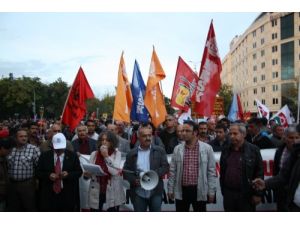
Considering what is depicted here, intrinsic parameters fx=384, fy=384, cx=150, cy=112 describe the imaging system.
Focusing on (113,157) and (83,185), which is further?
(83,185)

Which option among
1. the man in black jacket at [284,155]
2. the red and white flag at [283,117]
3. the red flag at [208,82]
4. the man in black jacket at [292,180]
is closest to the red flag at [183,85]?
the red flag at [208,82]

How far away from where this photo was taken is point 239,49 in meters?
95.2

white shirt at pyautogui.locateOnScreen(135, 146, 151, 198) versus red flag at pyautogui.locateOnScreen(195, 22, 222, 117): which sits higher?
red flag at pyautogui.locateOnScreen(195, 22, 222, 117)

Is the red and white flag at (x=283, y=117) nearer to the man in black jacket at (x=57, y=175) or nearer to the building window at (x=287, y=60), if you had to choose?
the man in black jacket at (x=57, y=175)

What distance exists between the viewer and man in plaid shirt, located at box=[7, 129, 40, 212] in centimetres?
571

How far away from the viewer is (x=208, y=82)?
835 cm

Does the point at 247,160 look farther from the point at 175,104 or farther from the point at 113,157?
the point at 175,104

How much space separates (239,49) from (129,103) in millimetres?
89875

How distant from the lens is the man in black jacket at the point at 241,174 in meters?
5.09

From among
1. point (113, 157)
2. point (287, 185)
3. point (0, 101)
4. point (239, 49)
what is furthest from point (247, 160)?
point (239, 49)

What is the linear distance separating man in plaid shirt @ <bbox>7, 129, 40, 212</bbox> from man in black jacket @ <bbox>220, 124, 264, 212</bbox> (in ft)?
9.38

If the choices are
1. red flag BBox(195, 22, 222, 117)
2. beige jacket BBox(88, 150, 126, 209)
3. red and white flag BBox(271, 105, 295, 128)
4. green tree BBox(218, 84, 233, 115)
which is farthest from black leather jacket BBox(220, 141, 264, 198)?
green tree BBox(218, 84, 233, 115)

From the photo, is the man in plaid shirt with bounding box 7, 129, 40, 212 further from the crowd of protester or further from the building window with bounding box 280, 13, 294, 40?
the building window with bounding box 280, 13, 294, 40

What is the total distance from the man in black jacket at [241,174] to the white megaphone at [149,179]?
0.97 m
